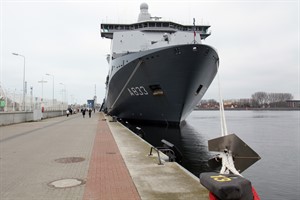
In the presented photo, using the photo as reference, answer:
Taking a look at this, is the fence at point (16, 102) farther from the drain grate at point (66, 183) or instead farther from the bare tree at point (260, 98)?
the bare tree at point (260, 98)

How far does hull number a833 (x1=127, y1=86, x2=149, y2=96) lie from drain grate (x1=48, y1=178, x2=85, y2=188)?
18018 millimetres

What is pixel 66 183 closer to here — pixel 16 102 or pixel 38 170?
pixel 38 170

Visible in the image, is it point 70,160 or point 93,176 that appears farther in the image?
point 70,160

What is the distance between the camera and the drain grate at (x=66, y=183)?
19.4ft

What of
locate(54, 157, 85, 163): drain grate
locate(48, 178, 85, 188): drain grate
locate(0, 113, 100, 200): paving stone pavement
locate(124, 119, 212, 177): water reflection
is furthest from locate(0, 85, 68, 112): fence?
locate(48, 178, 85, 188): drain grate

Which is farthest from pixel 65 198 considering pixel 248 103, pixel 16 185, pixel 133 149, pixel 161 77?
pixel 248 103

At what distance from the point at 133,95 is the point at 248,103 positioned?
146906 mm

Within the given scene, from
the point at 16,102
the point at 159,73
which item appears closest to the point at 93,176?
the point at 159,73

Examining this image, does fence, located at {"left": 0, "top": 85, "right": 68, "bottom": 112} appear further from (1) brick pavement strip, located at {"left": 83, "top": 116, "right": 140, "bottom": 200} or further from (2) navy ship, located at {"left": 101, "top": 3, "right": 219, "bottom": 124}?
(1) brick pavement strip, located at {"left": 83, "top": 116, "right": 140, "bottom": 200}

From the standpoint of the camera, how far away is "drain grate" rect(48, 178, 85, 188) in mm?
5898

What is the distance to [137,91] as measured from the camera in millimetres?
25016

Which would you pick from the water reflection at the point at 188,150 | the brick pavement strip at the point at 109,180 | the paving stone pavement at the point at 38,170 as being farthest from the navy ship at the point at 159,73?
the brick pavement strip at the point at 109,180

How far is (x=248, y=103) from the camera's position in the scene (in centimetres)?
16175

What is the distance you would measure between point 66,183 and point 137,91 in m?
19.1
